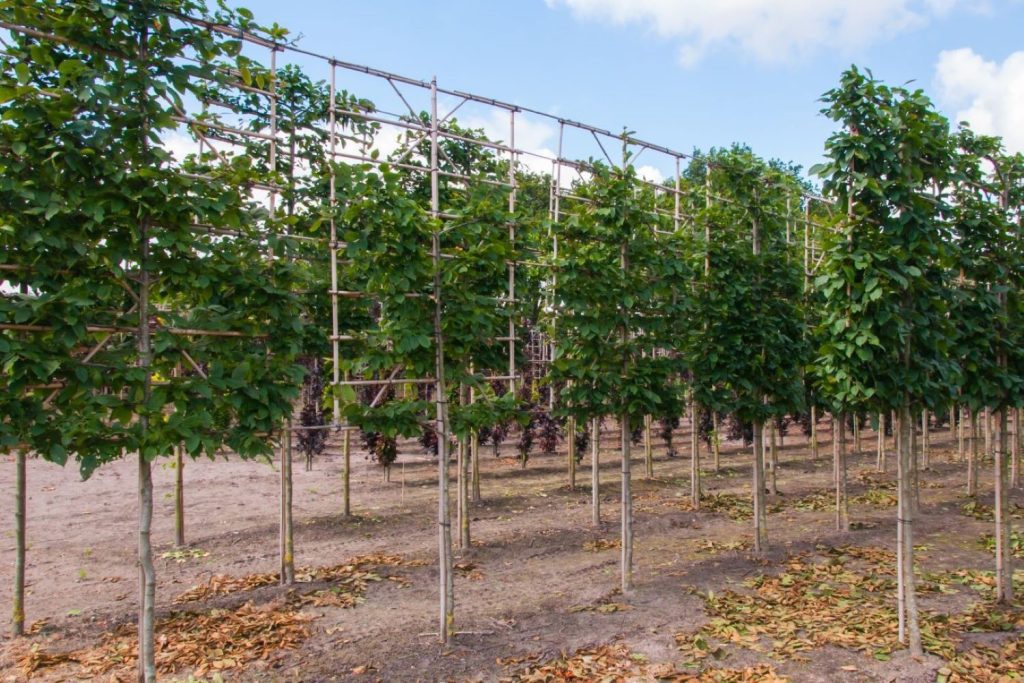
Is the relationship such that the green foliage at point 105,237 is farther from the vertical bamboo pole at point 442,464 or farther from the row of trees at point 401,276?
the vertical bamboo pole at point 442,464

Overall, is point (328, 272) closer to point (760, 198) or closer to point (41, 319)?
point (41, 319)

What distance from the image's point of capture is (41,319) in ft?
13.8

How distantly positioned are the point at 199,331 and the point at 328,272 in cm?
281

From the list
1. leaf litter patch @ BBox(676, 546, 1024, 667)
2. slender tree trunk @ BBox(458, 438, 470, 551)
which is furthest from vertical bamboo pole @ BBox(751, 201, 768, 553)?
slender tree trunk @ BBox(458, 438, 470, 551)

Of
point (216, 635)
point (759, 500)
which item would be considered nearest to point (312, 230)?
point (216, 635)

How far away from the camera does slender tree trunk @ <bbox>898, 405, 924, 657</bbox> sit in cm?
581

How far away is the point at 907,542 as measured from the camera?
5.92 metres

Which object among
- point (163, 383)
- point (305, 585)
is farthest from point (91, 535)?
point (163, 383)

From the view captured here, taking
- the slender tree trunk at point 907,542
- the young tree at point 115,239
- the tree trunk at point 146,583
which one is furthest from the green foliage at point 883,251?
the tree trunk at point 146,583

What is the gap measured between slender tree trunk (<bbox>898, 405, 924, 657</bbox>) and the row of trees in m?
0.02

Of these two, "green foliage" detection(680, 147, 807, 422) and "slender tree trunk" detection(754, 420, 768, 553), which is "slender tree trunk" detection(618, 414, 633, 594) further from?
"slender tree trunk" detection(754, 420, 768, 553)

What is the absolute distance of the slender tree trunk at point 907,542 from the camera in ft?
19.1

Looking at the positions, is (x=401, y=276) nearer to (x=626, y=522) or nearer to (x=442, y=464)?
(x=442, y=464)

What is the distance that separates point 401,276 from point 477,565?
4.58 meters
